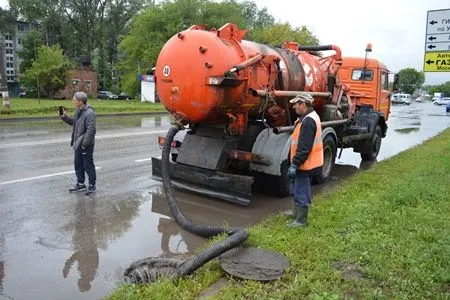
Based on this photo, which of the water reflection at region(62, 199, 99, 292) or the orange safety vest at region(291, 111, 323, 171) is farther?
the orange safety vest at region(291, 111, 323, 171)

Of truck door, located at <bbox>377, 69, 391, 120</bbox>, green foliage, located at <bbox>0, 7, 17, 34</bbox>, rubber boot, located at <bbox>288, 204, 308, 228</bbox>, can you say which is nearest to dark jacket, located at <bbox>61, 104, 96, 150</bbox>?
rubber boot, located at <bbox>288, 204, 308, 228</bbox>

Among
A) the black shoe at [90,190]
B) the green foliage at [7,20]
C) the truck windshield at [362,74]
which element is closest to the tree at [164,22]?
the green foliage at [7,20]

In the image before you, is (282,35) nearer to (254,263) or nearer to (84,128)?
(84,128)

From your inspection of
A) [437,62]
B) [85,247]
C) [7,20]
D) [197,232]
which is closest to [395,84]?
[437,62]

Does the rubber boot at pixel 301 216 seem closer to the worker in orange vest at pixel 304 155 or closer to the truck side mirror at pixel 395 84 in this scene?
the worker in orange vest at pixel 304 155

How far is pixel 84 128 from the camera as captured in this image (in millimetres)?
7508

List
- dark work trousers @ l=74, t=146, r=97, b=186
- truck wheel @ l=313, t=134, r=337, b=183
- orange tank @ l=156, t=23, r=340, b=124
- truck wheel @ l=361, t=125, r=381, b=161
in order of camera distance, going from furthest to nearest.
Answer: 1. truck wheel @ l=361, t=125, r=381, b=161
2. truck wheel @ l=313, t=134, r=337, b=183
3. dark work trousers @ l=74, t=146, r=97, b=186
4. orange tank @ l=156, t=23, r=340, b=124

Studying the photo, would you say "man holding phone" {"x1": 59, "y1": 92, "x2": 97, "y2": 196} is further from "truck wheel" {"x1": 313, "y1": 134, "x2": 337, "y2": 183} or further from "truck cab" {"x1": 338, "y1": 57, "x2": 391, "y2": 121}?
"truck cab" {"x1": 338, "y1": 57, "x2": 391, "y2": 121}

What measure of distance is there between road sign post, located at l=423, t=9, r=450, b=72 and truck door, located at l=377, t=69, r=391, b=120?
2.98 meters

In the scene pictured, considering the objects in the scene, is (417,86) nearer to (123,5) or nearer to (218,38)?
(123,5)

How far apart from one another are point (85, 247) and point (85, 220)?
39.9 inches

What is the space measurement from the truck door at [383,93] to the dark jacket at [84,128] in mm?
8515

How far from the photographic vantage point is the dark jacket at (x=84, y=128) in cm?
741

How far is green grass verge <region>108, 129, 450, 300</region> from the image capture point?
388 cm
